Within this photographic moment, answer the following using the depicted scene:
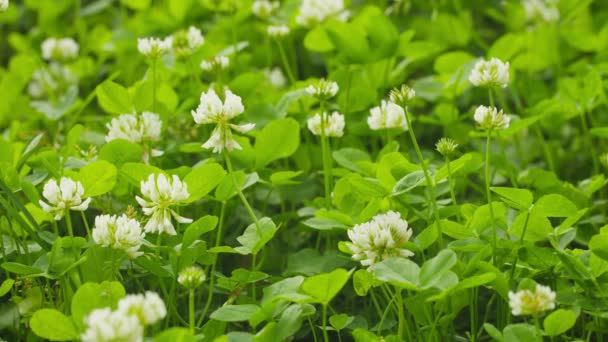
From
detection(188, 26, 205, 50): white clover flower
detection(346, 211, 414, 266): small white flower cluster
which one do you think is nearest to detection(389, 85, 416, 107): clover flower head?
detection(346, 211, 414, 266): small white flower cluster

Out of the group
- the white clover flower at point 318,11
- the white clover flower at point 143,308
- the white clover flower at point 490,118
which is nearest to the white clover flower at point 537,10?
the white clover flower at point 318,11

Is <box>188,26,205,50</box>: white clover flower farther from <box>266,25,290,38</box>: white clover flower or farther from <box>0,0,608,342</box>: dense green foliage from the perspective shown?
<box>266,25,290,38</box>: white clover flower

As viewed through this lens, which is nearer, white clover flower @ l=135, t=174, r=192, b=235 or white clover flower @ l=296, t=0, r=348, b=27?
white clover flower @ l=135, t=174, r=192, b=235

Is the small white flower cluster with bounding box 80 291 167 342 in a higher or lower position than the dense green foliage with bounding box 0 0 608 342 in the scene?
higher

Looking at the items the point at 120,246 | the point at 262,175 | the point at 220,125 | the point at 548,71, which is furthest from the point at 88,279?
the point at 548,71

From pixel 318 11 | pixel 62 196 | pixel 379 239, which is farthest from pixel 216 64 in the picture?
pixel 379 239

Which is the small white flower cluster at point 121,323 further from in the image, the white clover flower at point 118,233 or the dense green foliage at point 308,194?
the white clover flower at point 118,233
